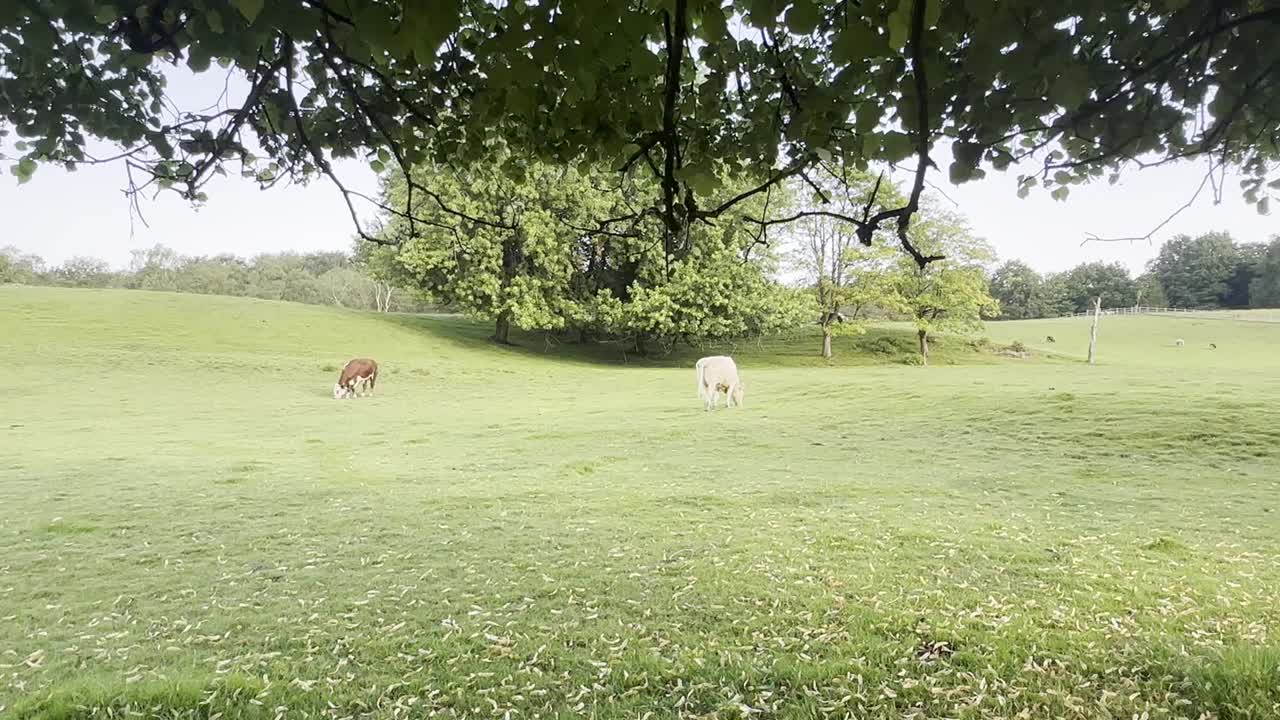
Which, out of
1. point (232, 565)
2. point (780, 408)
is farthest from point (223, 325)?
point (232, 565)

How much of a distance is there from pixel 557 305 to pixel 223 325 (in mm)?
17597

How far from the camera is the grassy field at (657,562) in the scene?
159 inches

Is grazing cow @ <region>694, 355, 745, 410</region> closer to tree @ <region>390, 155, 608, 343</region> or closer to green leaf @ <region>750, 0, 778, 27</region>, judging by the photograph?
tree @ <region>390, 155, 608, 343</region>

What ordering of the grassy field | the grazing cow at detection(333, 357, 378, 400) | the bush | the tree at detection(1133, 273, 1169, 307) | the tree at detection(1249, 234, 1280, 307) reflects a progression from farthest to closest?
the tree at detection(1133, 273, 1169, 307), the tree at detection(1249, 234, 1280, 307), the bush, the grazing cow at detection(333, 357, 378, 400), the grassy field

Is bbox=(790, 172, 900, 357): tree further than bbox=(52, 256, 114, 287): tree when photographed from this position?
No

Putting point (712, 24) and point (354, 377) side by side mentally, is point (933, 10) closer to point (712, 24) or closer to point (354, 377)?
point (712, 24)

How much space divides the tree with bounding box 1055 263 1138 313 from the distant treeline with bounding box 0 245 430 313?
7972 centimetres

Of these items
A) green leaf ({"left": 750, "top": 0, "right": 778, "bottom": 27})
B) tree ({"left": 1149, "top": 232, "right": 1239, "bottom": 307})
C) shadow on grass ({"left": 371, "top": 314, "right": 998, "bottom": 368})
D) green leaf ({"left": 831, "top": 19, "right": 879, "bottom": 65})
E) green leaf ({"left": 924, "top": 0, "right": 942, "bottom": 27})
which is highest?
tree ({"left": 1149, "top": 232, "right": 1239, "bottom": 307})

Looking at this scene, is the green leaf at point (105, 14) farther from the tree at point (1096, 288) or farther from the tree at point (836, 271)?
the tree at point (1096, 288)

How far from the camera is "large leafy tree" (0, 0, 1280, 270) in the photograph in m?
2.11

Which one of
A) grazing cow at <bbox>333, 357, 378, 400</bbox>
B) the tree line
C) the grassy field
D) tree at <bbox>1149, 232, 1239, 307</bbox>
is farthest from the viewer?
tree at <bbox>1149, 232, 1239, 307</bbox>

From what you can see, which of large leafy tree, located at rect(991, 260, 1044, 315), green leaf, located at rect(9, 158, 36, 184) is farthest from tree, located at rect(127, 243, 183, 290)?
large leafy tree, located at rect(991, 260, 1044, 315)

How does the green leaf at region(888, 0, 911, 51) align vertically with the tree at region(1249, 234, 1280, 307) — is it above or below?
below

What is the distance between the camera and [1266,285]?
72188 mm
